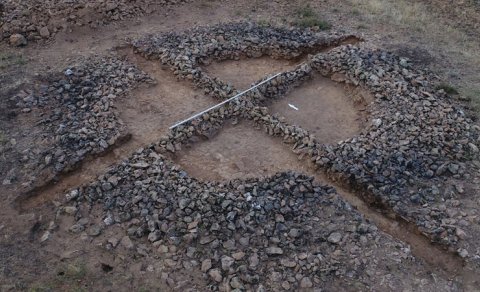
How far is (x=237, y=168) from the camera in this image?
9.51m

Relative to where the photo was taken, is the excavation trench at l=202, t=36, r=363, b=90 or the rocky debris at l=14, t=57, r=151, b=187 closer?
the rocky debris at l=14, t=57, r=151, b=187

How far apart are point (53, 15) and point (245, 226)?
839 cm

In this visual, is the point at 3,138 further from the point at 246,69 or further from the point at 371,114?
the point at 371,114

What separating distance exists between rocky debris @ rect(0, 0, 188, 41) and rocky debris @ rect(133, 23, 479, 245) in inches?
64.1

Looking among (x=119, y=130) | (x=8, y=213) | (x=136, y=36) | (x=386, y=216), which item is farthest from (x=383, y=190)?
(x=136, y=36)

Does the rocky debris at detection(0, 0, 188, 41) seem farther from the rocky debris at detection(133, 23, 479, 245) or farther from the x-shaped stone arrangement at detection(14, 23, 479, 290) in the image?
the x-shaped stone arrangement at detection(14, 23, 479, 290)

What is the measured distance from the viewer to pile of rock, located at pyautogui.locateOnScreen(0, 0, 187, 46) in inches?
498

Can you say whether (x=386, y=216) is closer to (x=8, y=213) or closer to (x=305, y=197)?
(x=305, y=197)

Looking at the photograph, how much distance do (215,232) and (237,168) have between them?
1854mm

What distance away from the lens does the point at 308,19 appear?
1411 cm

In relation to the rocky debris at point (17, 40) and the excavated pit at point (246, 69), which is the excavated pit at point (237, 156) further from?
the rocky debris at point (17, 40)

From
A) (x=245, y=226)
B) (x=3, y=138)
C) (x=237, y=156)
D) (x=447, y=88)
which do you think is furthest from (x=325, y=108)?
(x=3, y=138)

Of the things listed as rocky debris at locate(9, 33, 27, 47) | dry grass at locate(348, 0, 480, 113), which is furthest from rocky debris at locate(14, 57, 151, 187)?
dry grass at locate(348, 0, 480, 113)

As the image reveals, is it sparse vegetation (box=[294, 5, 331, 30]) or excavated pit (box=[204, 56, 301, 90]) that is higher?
sparse vegetation (box=[294, 5, 331, 30])
